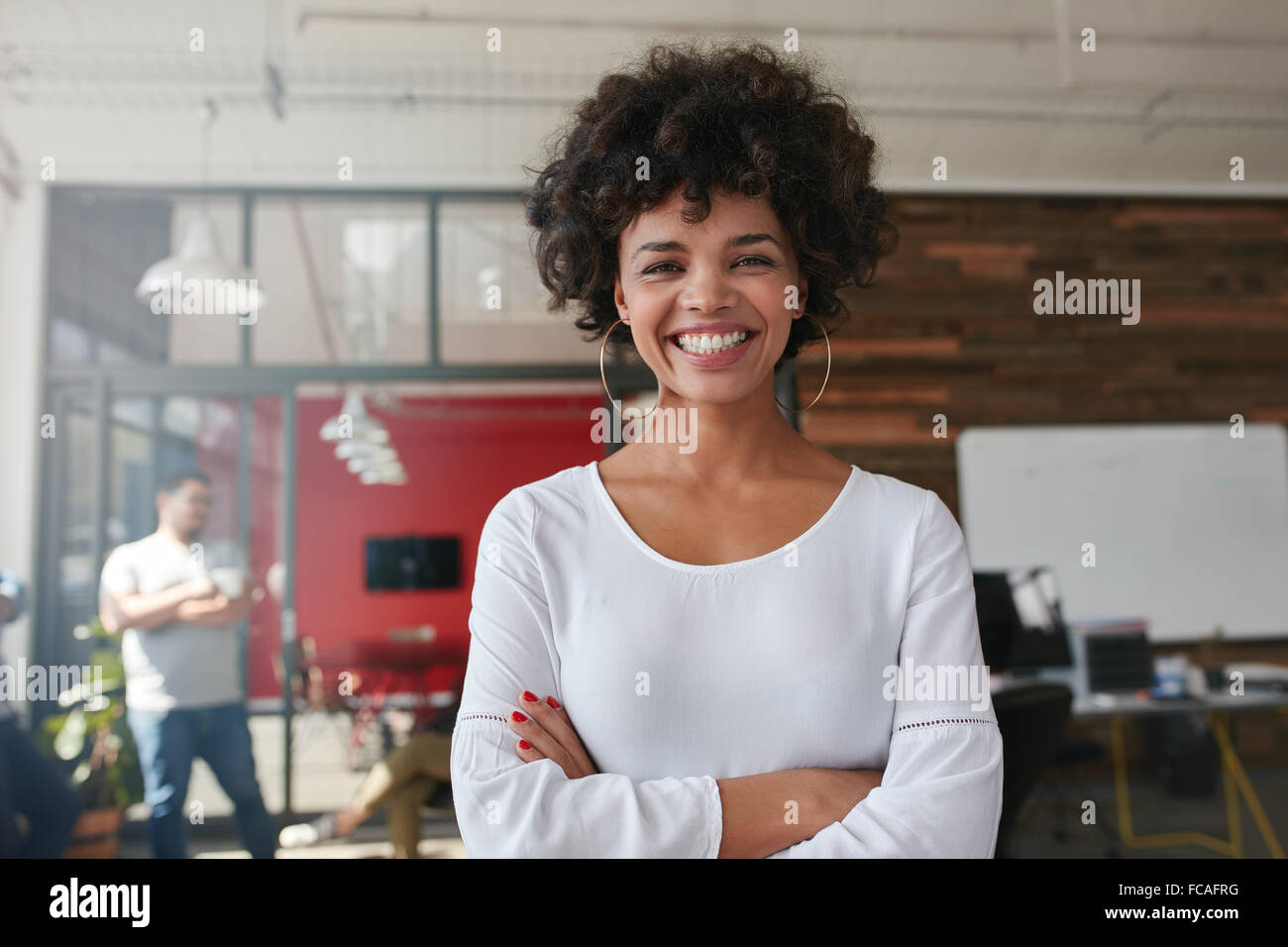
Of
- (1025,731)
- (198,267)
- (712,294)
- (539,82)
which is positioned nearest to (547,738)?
(712,294)

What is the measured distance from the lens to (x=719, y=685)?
107 cm

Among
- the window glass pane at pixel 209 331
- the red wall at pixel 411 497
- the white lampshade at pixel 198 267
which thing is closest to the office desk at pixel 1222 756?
the white lampshade at pixel 198 267

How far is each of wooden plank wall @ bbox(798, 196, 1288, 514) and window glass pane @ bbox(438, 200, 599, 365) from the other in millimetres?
1392

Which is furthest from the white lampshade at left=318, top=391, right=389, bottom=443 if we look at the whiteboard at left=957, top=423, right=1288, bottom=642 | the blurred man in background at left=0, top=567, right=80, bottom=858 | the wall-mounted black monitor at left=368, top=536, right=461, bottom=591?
the whiteboard at left=957, top=423, right=1288, bottom=642

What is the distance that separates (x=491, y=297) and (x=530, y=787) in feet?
13.4

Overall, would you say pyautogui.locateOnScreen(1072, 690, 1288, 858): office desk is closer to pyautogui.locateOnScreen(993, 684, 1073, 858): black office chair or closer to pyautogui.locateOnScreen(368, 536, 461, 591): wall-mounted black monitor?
pyautogui.locateOnScreen(993, 684, 1073, 858): black office chair

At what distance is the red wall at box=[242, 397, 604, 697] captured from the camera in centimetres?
755

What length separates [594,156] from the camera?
122cm

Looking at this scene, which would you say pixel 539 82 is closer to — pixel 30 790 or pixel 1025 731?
pixel 1025 731

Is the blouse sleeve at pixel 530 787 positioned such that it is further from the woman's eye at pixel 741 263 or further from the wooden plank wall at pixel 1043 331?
the wooden plank wall at pixel 1043 331
